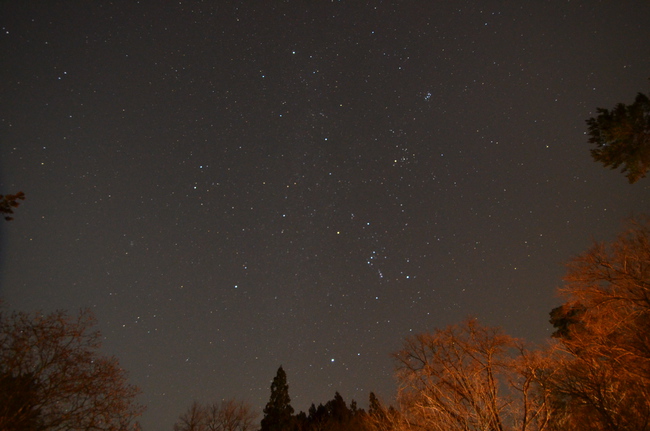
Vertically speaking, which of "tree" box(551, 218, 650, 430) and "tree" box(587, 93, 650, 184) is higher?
"tree" box(587, 93, 650, 184)

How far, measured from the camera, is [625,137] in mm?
10148

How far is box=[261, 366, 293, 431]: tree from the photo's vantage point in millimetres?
27250

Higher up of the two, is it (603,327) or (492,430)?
(603,327)

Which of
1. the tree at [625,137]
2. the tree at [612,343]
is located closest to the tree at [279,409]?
the tree at [612,343]

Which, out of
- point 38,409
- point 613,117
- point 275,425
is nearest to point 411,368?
point 613,117

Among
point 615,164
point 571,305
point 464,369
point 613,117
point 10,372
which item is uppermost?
point 613,117

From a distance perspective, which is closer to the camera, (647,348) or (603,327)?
(647,348)

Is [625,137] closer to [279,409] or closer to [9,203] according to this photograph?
[9,203]

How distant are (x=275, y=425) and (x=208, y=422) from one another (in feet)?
18.0

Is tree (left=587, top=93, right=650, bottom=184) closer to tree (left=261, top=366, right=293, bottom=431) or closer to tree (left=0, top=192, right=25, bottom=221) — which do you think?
tree (left=0, top=192, right=25, bottom=221)

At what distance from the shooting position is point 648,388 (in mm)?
8922

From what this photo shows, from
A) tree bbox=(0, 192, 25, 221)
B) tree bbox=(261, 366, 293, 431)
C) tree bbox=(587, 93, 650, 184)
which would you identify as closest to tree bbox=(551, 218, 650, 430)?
tree bbox=(587, 93, 650, 184)

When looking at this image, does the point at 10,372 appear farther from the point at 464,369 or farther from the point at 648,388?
the point at 648,388

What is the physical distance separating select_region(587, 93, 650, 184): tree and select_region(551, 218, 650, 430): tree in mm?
1841
